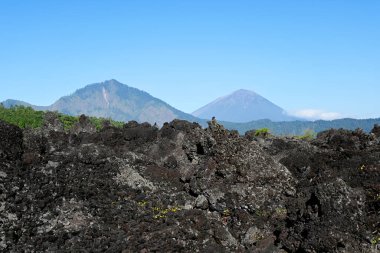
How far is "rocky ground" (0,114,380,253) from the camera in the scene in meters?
15.7

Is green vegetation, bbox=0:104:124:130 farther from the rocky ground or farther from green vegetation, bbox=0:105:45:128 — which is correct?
the rocky ground

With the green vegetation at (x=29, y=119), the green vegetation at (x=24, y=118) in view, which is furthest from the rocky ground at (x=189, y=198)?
the green vegetation at (x=24, y=118)

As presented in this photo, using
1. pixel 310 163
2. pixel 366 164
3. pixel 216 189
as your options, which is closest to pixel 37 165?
pixel 216 189

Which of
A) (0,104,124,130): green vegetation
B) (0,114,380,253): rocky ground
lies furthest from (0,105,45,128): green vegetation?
(0,114,380,253): rocky ground

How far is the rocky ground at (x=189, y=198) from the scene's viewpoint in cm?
1573

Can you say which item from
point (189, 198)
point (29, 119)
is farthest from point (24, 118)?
point (189, 198)

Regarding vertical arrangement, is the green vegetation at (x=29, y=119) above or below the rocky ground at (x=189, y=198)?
above

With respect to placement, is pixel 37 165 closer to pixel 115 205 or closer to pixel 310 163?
pixel 115 205

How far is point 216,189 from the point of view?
64.2 feet

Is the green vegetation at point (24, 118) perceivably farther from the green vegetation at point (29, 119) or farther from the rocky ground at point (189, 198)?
the rocky ground at point (189, 198)

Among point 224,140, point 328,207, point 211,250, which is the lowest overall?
point 211,250

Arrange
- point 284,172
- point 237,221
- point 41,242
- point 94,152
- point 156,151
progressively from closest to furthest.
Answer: point 41,242 → point 237,221 → point 284,172 → point 94,152 → point 156,151

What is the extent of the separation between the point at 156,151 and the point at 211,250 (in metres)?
12.0

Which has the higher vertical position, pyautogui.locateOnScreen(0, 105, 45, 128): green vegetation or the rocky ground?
pyautogui.locateOnScreen(0, 105, 45, 128): green vegetation
